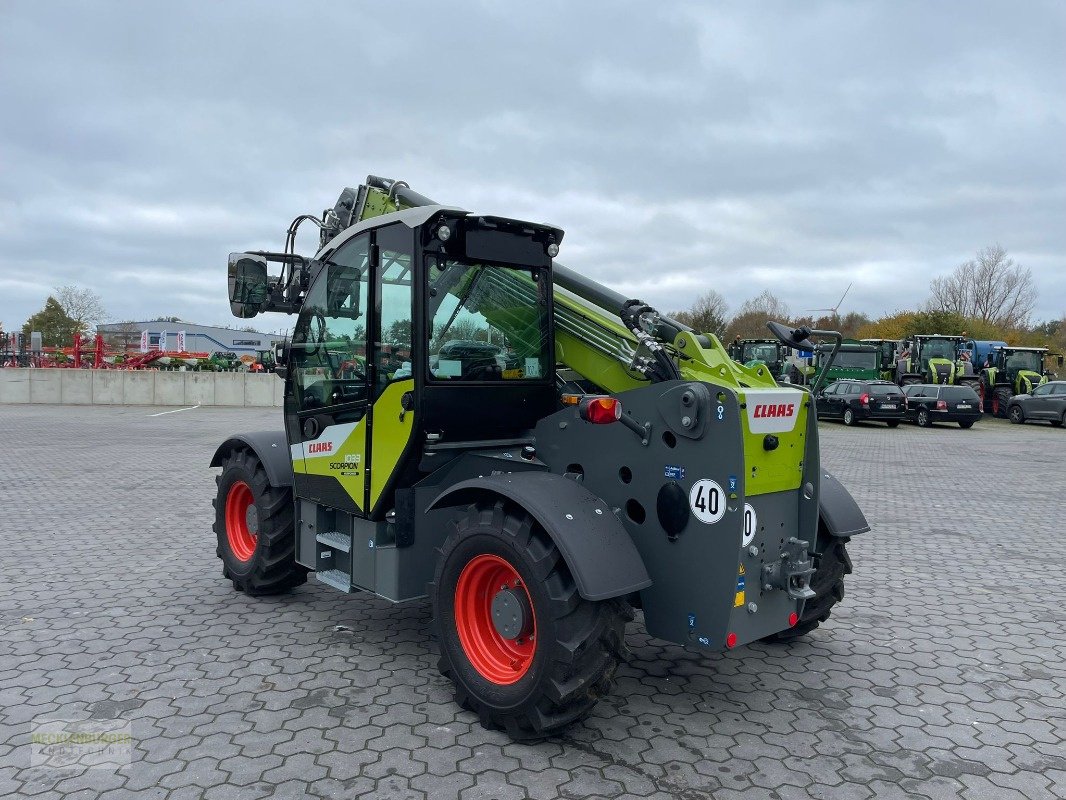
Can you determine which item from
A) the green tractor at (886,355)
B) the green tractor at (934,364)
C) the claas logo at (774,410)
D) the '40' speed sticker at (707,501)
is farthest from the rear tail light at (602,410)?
the green tractor at (886,355)

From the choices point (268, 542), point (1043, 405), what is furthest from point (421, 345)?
point (1043, 405)

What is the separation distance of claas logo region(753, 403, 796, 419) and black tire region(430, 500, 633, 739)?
1.09 m

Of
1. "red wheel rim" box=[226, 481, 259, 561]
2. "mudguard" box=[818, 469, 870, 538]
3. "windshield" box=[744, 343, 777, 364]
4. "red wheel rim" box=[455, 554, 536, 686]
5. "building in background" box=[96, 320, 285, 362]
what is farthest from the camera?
"building in background" box=[96, 320, 285, 362]

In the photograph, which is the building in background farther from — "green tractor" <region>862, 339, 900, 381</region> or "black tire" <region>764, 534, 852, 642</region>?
"black tire" <region>764, 534, 852, 642</region>

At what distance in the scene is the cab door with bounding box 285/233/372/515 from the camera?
464cm

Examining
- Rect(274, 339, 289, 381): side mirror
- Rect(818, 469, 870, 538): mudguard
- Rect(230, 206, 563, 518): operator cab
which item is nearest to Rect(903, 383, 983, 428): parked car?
Rect(818, 469, 870, 538): mudguard

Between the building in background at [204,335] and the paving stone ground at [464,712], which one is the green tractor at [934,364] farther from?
the building in background at [204,335]

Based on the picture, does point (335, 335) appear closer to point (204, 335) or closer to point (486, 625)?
point (486, 625)

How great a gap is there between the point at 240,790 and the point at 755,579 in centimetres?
244

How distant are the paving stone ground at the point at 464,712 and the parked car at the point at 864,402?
17.1m

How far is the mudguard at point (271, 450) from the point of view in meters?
5.48

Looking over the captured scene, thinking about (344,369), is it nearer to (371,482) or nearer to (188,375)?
(371,482)

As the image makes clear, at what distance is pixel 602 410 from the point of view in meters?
3.75

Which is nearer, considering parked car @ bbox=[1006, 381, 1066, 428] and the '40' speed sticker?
the '40' speed sticker
